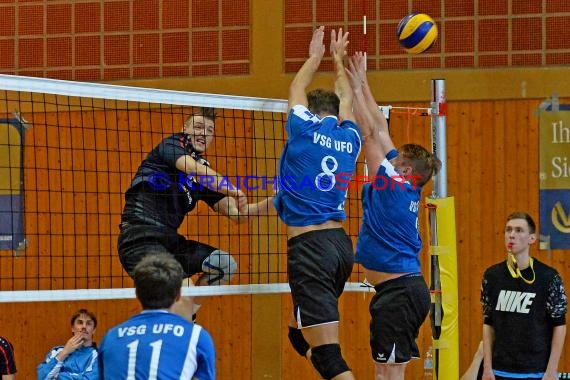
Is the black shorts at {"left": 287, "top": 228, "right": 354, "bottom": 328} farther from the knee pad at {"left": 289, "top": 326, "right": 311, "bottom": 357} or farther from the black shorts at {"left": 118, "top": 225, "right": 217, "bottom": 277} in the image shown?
the black shorts at {"left": 118, "top": 225, "right": 217, "bottom": 277}

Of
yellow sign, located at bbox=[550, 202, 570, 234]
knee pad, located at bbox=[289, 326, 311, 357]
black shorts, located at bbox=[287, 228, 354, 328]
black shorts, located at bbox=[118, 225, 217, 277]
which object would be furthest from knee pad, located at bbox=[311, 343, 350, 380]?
yellow sign, located at bbox=[550, 202, 570, 234]

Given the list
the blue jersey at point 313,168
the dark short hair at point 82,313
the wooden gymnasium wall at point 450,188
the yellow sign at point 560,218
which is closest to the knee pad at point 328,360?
the blue jersey at point 313,168

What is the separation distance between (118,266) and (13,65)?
2.91 metres

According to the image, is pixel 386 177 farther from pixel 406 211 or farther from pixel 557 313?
pixel 557 313

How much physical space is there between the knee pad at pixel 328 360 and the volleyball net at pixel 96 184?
4.45m

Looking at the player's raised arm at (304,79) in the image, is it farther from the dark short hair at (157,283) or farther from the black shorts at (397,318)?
the dark short hair at (157,283)

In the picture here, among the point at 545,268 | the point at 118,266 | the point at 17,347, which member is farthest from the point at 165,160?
the point at 17,347

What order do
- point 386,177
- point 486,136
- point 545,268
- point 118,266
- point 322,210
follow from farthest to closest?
point 118,266
point 486,136
point 545,268
point 386,177
point 322,210

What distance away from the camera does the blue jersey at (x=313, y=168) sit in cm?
650

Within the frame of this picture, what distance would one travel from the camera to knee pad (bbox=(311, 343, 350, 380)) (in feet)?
20.4

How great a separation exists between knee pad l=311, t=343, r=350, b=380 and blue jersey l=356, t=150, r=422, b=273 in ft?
3.17

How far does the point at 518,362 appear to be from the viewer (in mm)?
7906

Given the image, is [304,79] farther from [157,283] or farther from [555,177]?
[555,177]

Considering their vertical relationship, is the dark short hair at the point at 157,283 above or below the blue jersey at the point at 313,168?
below
